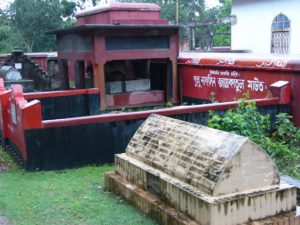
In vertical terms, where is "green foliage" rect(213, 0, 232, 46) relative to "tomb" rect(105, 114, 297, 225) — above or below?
above

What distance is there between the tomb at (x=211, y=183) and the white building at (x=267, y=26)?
14.2 m

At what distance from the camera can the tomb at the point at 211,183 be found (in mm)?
4660

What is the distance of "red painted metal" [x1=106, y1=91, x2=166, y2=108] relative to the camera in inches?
619

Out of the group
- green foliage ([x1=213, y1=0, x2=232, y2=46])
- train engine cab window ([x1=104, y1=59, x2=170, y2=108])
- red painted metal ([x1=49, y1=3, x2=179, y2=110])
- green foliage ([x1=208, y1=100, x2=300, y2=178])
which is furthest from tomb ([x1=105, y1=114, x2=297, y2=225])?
green foliage ([x1=213, y1=0, x2=232, y2=46])

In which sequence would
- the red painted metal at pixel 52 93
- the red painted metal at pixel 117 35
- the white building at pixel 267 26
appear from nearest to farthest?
the red painted metal at pixel 52 93 → the red painted metal at pixel 117 35 → the white building at pixel 267 26

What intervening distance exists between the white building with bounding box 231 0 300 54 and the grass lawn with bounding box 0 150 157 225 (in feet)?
43.8

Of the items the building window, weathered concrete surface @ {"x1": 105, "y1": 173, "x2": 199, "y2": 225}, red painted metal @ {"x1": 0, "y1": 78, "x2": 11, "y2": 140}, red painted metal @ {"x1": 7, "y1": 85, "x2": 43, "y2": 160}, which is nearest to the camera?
weathered concrete surface @ {"x1": 105, "y1": 173, "x2": 199, "y2": 225}

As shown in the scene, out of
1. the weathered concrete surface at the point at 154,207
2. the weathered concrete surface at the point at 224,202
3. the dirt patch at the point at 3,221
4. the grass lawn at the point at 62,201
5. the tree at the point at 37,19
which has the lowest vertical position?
the grass lawn at the point at 62,201

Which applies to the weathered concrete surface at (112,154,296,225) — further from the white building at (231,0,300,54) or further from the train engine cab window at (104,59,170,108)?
the white building at (231,0,300,54)

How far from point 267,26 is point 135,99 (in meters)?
8.02

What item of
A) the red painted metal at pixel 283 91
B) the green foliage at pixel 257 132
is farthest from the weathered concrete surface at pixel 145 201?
the red painted metal at pixel 283 91

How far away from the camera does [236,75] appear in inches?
504

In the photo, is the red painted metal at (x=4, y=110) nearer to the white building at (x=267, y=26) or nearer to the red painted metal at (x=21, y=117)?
the red painted metal at (x=21, y=117)

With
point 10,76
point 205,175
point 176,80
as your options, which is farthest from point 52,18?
point 205,175
